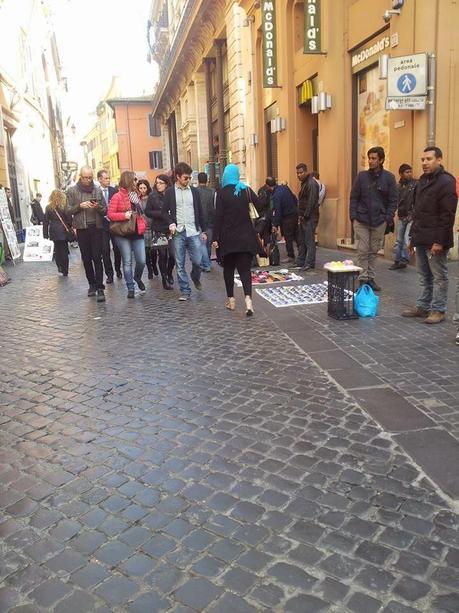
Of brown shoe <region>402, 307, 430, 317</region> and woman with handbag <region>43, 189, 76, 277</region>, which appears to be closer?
brown shoe <region>402, 307, 430, 317</region>

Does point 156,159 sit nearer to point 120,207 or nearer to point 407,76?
point 407,76

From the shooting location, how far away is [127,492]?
2844 mm

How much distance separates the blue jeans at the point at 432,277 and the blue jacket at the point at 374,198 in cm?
179

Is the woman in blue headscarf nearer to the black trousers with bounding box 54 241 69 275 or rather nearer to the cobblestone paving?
the cobblestone paving

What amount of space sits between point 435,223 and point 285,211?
5538 millimetres

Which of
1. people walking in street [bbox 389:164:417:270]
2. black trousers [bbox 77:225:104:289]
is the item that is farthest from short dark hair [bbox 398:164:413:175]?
black trousers [bbox 77:225:104:289]

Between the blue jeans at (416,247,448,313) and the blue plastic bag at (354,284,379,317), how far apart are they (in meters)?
0.52

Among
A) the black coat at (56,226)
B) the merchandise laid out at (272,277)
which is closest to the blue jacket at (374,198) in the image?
the merchandise laid out at (272,277)

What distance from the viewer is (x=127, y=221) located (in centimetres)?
824

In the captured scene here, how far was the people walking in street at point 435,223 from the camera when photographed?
5.54 meters

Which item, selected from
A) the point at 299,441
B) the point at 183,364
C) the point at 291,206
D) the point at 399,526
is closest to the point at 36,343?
the point at 183,364

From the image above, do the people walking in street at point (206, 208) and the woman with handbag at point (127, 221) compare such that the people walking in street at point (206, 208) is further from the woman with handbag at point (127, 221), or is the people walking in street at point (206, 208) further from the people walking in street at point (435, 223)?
the people walking in street at point (435, 223)

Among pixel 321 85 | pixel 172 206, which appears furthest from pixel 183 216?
pixel 321 85

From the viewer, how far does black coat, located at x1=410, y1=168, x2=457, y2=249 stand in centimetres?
551
